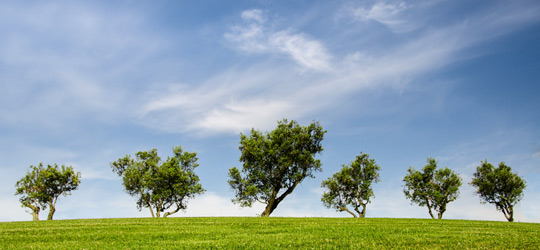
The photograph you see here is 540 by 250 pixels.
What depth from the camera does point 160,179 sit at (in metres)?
60.3

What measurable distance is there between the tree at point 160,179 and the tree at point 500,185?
55685 millimetres

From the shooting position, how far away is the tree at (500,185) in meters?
64.4

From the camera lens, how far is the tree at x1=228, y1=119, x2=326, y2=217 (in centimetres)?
5347

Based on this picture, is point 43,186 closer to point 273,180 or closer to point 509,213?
point 273,180

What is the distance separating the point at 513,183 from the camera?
64312 mm

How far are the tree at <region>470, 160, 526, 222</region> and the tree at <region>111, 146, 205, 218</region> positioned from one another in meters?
55.7

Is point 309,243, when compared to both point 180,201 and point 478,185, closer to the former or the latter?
point 180,201

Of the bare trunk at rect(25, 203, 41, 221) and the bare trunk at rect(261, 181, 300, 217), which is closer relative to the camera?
the bare trunk at rect(261, 181, 300, 217)

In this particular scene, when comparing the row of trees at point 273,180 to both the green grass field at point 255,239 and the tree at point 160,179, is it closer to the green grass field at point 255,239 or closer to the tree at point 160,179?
the tree at point 160,179

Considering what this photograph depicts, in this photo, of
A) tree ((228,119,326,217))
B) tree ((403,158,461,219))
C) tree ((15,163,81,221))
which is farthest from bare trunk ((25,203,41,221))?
tree ((403,158,461,219))

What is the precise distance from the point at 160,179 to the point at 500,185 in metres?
65.5

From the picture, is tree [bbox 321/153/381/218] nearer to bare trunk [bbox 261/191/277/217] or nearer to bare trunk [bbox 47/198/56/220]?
bare trunk [bbox 261/191/277/217]

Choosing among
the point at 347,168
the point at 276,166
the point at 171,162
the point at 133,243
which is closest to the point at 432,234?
the point at 133,243

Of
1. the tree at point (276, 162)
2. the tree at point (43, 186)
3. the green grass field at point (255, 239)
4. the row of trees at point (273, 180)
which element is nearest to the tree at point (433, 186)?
the row of trees at point (273, 180)
